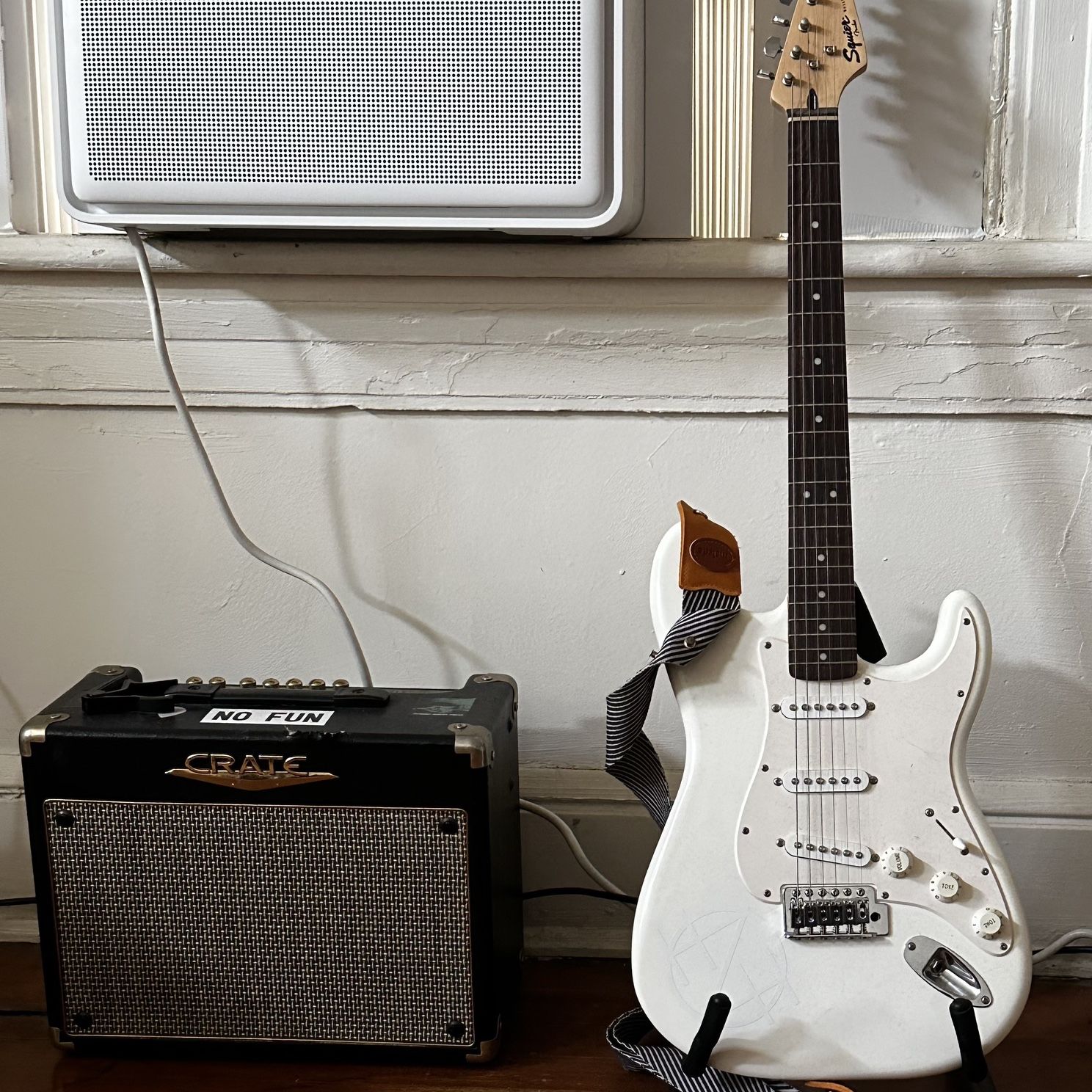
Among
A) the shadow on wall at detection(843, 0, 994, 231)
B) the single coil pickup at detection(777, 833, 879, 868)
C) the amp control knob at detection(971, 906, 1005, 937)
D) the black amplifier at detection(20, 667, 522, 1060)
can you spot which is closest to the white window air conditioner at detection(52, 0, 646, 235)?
the shadow on wall at detection(843, 0, 994, 231)

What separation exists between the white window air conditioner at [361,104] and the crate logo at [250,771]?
51 centimetres

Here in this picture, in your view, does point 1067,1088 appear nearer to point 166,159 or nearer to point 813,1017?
point 813,1017

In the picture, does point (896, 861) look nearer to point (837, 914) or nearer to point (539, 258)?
point (837, 914)

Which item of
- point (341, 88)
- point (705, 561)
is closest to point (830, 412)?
point (705, 561)

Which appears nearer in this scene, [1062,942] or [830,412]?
[830,412]

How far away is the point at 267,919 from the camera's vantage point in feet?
3.42

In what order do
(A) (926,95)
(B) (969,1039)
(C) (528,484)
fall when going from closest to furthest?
(B) (969,1039) → (A) (926,95) → (C) (528,484)

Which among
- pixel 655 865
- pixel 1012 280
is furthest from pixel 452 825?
pixel 1012 280

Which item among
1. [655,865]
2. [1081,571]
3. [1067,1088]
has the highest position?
[1081,571]

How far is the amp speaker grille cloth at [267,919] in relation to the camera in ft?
Result: 3.36

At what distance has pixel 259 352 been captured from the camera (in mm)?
1226

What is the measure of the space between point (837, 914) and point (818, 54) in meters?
0.75

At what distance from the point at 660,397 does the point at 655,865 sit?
0.50 m

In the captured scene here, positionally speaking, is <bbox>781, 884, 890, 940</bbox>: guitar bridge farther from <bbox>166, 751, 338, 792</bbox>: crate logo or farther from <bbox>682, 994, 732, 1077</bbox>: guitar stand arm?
<bbox>166, 751, 338, 792</bbox>: crate logo
